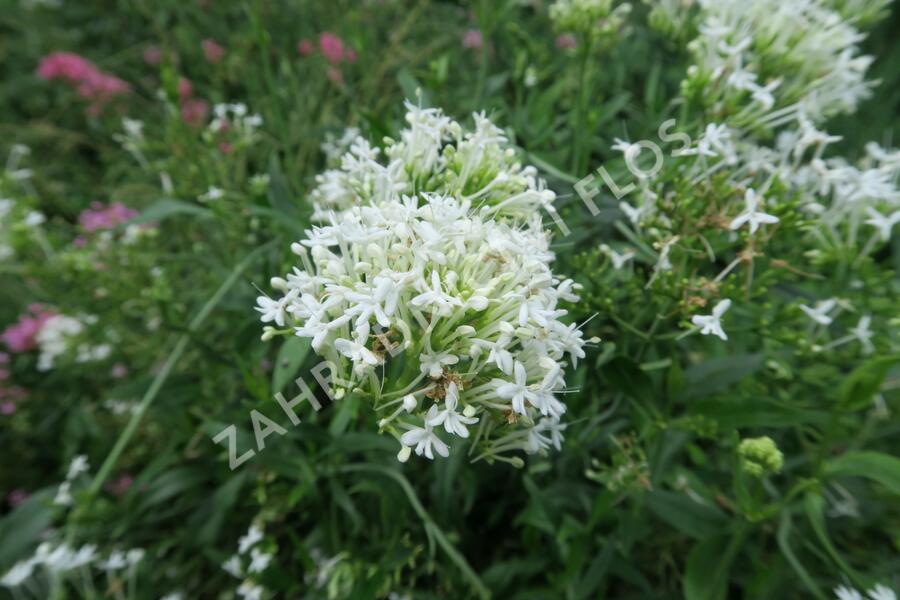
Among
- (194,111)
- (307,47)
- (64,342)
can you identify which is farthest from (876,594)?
(194,111)

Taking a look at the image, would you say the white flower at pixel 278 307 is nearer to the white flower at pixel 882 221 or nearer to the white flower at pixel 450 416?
the white flower at pixel 450 416

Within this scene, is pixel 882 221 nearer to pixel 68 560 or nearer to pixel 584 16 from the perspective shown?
pixel 584 16

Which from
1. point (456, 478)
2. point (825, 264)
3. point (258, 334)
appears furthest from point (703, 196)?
point (258, 334)

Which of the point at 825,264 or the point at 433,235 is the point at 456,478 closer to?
the point at 433,235

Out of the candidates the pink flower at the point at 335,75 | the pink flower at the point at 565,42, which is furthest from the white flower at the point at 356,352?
the pink flower at the point at 565,42

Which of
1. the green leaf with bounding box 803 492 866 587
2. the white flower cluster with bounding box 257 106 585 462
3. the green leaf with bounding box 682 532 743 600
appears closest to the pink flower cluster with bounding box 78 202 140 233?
the white flower cluster with bounding box 257 106 585 462

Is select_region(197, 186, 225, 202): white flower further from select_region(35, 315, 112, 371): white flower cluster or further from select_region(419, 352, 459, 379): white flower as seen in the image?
select_region(419, 352, 459, 379): white flower
